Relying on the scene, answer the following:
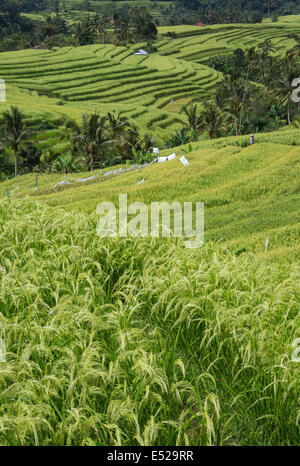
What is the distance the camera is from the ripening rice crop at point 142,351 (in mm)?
3430

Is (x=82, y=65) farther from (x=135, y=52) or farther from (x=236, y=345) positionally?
(x=236, y=345)

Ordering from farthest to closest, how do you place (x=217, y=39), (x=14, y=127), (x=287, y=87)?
1. (x=217, y=39)
2. (x=287, y=87)
3. (x=14, y=127)

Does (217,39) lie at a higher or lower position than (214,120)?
higher

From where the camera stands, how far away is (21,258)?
612 centimetres

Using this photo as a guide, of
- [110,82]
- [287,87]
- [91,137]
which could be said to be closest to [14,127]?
[91,137]

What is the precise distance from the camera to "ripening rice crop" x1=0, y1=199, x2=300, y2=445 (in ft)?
11.3

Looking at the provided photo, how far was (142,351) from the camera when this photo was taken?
3.85 m

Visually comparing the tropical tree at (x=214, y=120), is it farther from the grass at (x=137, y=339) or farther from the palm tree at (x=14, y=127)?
the grass at (x=137, y=339)

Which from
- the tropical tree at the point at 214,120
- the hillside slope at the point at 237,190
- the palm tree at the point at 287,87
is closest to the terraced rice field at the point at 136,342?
the hillside slope at the point at 237,190

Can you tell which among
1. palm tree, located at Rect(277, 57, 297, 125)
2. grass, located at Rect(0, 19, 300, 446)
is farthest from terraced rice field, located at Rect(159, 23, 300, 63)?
grass, located at Rect(0, 19, 300, 446)

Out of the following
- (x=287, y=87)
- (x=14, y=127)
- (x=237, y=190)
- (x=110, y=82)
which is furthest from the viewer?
(x=110, y=82)

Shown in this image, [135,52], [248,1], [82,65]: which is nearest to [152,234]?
[82,65]

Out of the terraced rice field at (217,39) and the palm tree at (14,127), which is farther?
the terraced rice field at (217,39)

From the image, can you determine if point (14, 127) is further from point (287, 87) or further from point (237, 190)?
point (287, 87)
